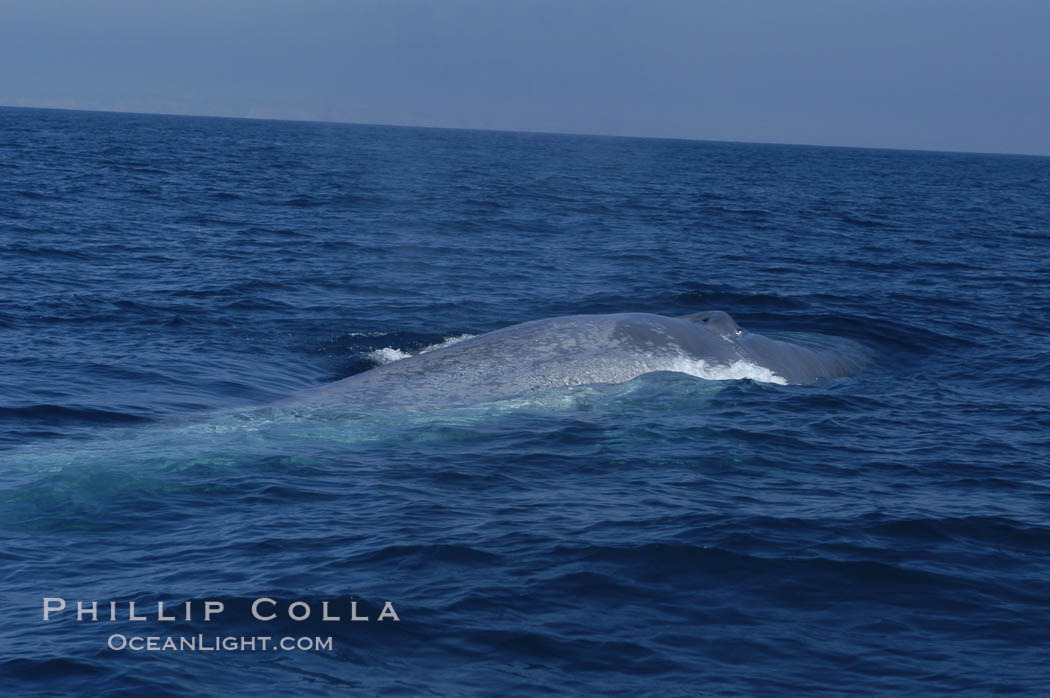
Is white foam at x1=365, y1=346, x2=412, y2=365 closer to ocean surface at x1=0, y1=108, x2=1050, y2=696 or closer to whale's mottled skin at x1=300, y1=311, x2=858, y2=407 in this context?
ocean surface at x1=0, y1=108, x2=1050, y2=696

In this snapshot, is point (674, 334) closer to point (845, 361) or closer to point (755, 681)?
point (845, 361)

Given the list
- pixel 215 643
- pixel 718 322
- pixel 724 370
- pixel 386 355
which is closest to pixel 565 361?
pixel 724 370

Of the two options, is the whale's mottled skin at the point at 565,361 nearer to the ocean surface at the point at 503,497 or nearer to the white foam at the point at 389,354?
the ocean surface at the point at 503,497

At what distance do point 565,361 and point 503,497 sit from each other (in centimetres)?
474

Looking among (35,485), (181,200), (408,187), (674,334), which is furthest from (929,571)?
(408,187)

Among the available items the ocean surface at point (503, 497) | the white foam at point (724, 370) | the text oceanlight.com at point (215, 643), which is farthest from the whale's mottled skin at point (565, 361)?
the text oceanlight.com at point (215, 643)

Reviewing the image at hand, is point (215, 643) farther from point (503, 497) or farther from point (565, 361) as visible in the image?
point (565, 361)

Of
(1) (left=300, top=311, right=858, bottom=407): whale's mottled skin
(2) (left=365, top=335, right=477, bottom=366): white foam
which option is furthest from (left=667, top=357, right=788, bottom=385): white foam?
(2) (left=365, top=335, right=477, bottom=366): white foam

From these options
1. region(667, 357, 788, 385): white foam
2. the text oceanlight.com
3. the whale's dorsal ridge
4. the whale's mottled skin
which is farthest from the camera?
the whale's dorsal ridge

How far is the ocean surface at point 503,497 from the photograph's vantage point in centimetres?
899

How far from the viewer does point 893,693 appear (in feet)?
28.0

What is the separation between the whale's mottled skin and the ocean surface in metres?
0.36

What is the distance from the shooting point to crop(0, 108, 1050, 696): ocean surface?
899 cm

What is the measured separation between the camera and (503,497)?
42.5 feet
